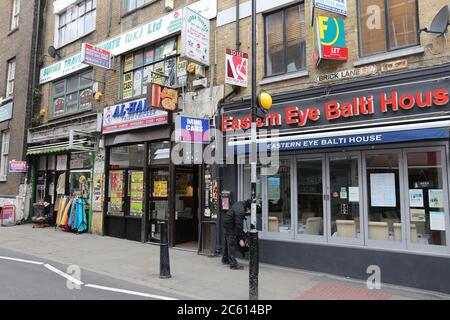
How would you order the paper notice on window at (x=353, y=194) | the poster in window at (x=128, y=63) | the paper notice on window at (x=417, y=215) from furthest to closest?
the poster in window at (x=128, y=63) < the paper notice on window at (x=353, y=194) < the paper notice on window at (x=417, y=215)

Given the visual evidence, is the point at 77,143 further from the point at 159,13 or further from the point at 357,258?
the point at 357,258

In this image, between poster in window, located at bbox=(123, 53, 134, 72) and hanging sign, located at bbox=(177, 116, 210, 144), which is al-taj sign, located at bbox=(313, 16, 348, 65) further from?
poster in window, located at bbox=(123, 53, 134, 72)

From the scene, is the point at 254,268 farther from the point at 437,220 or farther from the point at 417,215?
the point at 437,220

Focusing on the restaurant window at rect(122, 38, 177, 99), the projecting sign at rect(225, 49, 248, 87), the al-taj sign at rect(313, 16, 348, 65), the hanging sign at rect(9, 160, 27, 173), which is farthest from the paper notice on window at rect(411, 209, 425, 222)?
the hanging sign at rect(9, 160, 27, 173)

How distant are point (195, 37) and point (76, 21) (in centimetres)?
851

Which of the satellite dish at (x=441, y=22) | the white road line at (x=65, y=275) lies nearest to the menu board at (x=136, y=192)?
the white road line at (x=65, y=275)

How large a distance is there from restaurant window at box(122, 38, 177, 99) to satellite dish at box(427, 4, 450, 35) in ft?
23.9

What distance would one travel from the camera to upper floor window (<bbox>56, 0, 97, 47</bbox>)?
50.3ft

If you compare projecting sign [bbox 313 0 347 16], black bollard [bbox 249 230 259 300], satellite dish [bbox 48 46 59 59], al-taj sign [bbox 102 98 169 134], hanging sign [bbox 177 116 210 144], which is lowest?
black bollard [bbox 249 230 259 300]

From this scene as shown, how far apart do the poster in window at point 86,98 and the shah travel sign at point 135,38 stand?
101cm

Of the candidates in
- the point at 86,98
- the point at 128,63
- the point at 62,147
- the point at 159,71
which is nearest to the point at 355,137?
the point at 159,71

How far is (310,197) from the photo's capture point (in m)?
8.62

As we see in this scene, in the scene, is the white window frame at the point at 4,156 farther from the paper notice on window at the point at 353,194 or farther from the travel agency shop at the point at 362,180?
the paper notice on window at the point at 353,194

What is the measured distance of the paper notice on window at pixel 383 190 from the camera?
24.6ft
